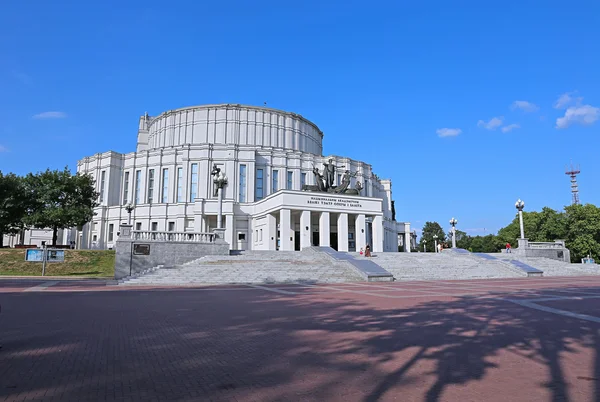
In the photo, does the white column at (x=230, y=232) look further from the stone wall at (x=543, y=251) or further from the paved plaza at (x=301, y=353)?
the paved plaza at (x=301, y=353)

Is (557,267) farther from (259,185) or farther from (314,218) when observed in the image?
(259,185)

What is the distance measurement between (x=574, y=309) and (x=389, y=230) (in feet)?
180

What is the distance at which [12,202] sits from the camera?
41.7 meters

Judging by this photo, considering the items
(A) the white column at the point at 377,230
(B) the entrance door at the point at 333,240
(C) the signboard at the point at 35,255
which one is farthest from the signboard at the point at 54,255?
(A) the white column at the point at 377,230

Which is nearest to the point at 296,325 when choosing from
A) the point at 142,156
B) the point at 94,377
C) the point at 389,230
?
the point at 94,377

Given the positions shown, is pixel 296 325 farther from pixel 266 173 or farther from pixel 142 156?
pixel 142 156

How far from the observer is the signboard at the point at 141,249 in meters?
24.7

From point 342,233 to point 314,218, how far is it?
17.4ft

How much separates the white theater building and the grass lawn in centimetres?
925

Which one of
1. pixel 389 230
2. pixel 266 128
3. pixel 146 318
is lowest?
pixel 146 318

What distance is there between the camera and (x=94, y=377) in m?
4.73

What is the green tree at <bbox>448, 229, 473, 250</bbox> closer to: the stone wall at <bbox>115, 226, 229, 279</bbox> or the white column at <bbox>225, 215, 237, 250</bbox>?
the white column at <bbox>225, 215, 237, 250</bbox>

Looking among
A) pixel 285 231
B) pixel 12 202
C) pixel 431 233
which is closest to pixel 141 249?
pixel 285 231

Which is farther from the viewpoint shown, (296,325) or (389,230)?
(389,230)
